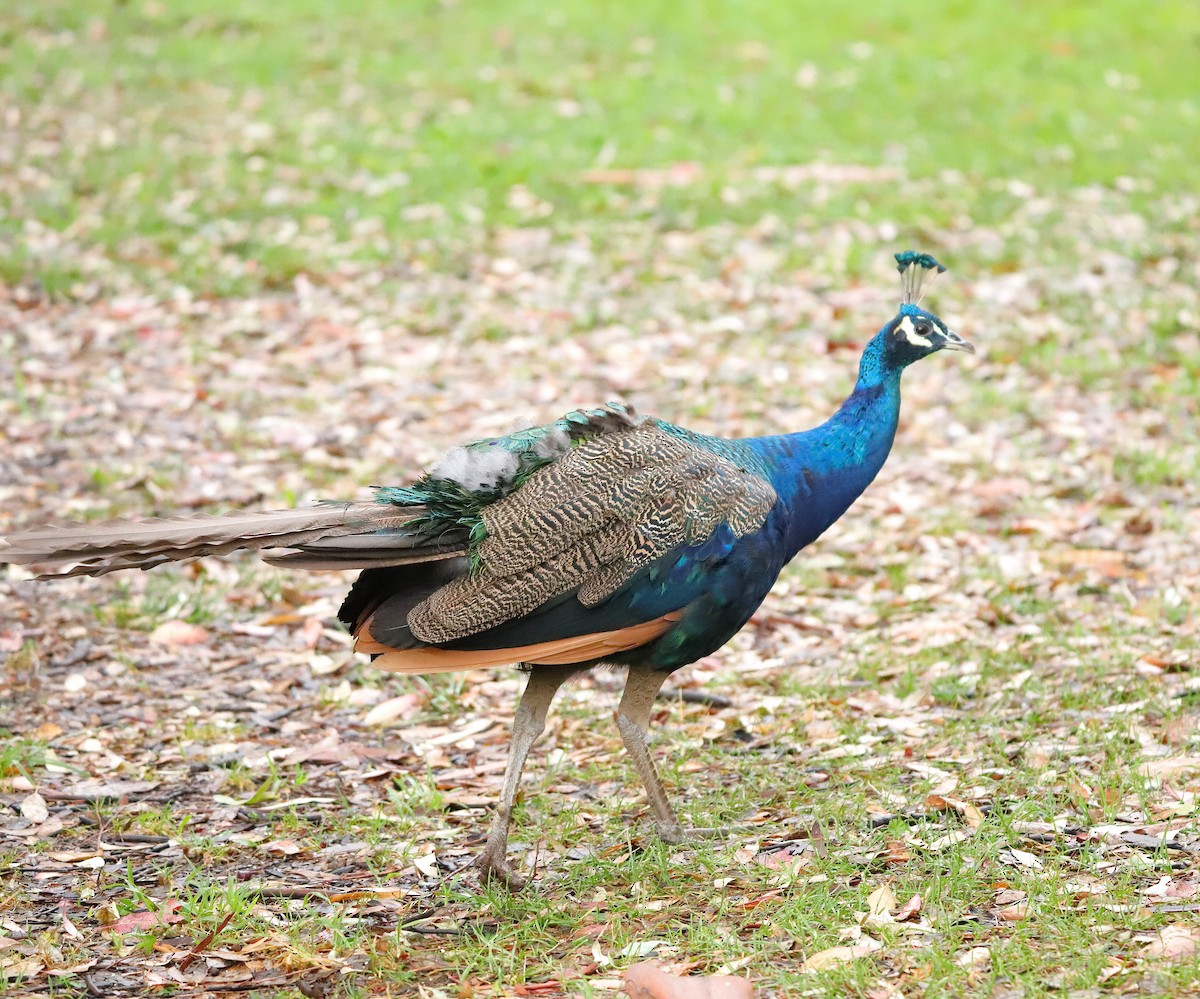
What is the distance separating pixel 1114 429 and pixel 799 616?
2199mm

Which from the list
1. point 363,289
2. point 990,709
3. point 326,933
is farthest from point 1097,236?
point 326,933

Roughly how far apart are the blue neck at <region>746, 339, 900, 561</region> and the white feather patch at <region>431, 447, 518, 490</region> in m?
0.67

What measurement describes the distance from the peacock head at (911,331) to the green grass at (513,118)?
5.10m

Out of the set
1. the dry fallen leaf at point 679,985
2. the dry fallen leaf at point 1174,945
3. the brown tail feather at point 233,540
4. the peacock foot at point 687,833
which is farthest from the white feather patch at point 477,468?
the dry fallen leaf at point 1174,945

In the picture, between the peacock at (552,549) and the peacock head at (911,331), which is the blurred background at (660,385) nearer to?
the peacock at (552,549)

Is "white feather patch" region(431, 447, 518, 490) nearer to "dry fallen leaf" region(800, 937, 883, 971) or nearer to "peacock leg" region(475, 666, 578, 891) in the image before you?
"peacock leg" region(475, 666, 578, 891)

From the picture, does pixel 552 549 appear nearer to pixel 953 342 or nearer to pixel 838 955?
pixel 838 955

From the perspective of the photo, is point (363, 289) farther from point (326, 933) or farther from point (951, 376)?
point (326, 933)

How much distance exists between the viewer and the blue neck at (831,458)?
12.6 ft

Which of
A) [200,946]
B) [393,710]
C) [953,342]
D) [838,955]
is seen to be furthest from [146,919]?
[953,342]

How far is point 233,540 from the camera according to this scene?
3.43 meters

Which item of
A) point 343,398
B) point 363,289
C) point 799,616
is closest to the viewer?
point 799,616

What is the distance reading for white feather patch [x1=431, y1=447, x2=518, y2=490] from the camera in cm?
370

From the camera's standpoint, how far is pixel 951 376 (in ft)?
24.5
